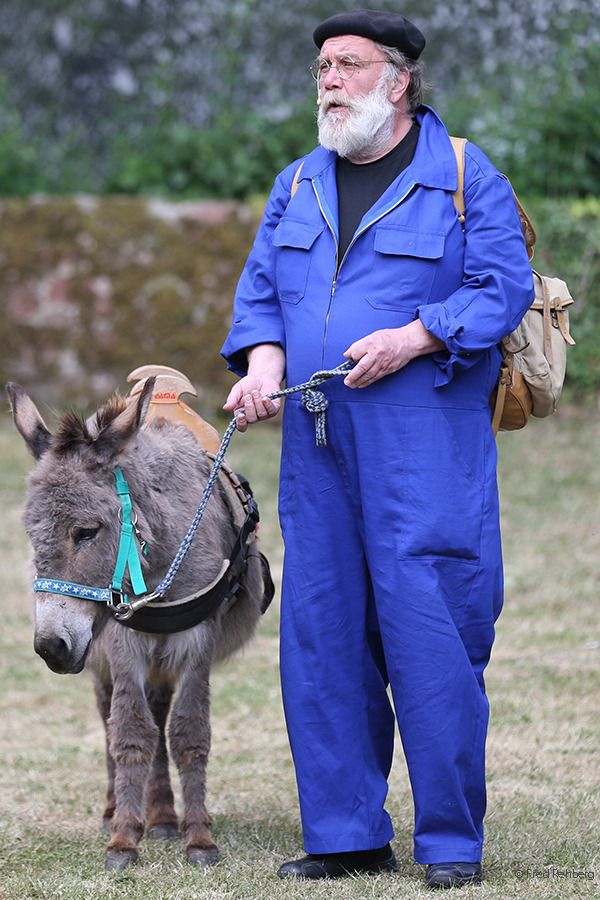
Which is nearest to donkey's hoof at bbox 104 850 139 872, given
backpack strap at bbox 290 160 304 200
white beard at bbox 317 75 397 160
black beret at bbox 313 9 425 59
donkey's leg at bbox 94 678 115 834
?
donkey's leg at bbox 94 678 115 834

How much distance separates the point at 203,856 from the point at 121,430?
1.35 metres

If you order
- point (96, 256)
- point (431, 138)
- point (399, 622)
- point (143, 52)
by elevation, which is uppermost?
point (143, 52)

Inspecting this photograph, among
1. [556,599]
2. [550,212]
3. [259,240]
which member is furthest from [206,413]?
[259,240]

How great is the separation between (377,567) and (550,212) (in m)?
7.06

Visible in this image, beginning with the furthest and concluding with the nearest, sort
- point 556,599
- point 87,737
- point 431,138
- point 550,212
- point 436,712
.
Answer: point 550,212, point 556,599, point 87,737, point 431,138, point 436,712

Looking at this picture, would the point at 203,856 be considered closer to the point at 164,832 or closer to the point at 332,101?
the point at 164,832

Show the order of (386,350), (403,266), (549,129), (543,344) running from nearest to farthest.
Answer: (386,350), (403,266), (543,344), (549,129)

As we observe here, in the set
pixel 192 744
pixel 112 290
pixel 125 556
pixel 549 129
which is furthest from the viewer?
pixel 549 129

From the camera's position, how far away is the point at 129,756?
3.35 meters

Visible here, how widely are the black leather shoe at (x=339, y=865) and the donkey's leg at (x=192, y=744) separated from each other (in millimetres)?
344

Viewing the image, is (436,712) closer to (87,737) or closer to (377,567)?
(377,567)

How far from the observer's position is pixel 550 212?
943cm

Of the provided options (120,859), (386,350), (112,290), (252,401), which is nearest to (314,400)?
(252,401)

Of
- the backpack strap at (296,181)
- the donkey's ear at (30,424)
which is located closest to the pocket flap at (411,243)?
the backpack strap at (296,181)
